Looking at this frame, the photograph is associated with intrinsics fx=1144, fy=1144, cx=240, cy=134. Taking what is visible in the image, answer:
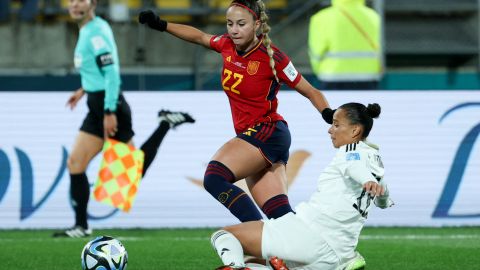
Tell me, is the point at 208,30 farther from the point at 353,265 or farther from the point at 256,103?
the point at 353,265

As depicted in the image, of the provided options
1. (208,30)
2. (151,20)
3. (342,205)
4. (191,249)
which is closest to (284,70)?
(151,20)

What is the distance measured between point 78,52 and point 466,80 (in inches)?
225

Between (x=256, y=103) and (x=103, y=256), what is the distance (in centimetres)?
137

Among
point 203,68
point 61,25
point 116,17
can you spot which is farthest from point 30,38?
point 203,68

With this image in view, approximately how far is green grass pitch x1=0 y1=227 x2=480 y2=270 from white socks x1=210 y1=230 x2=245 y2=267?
150 centimetres

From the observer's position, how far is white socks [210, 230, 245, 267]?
6051mm

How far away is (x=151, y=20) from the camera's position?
7.43 m

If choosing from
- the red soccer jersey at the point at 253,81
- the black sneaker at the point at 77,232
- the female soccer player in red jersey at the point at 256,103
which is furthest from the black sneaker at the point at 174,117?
the red soccer jersey at the point at 253,81

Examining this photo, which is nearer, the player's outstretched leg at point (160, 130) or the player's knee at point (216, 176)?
the player's knee at point (216, 176)

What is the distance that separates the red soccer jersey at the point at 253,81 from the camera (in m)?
7.20

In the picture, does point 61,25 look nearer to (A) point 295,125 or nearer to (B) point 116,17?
(B) point 116,17

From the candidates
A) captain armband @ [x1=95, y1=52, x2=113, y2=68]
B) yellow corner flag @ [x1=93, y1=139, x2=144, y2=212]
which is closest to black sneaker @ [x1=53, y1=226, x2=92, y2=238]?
yellow corner flag @ [x1=93, y1=139, x2=144, y2=212]

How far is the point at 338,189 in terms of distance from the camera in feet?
20.2

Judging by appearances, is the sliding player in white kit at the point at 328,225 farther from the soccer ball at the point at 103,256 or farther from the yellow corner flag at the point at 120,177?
the yellow corner flag at the point at 120,177
